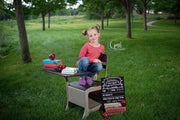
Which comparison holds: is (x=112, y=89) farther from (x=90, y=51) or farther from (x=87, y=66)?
(x=90, y=51)

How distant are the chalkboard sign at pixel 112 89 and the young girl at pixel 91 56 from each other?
12.1 inches

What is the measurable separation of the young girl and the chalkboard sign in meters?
0.31

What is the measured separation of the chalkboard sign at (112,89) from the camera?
3.59 metres

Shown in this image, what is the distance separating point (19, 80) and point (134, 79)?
4.06m

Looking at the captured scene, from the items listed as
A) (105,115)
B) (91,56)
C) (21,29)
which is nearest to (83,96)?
(105,115)

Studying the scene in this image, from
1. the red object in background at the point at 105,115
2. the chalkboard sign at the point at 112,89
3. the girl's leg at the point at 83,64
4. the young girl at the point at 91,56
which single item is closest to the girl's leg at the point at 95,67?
the young girl at the point at 91,56

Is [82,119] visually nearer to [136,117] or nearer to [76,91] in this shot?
[76,91]

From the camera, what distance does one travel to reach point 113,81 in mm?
3625

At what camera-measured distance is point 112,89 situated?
3641 millimetres

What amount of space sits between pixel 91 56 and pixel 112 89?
2.67 feet

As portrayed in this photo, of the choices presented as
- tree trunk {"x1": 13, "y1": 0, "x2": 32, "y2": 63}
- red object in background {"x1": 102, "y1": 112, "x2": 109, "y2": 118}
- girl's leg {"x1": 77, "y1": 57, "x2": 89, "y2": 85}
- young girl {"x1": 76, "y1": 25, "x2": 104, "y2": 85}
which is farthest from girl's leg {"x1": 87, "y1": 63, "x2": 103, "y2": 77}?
tree trunk {"x1": 13, "y1": 0, "x2": 32, "y2": 63}

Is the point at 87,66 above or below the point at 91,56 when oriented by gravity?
below

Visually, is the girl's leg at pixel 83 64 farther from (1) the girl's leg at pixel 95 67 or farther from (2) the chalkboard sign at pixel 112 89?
(2) the chalkboard sign at pixel 112 89

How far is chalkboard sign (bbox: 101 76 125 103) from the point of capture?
3590 millimetres
